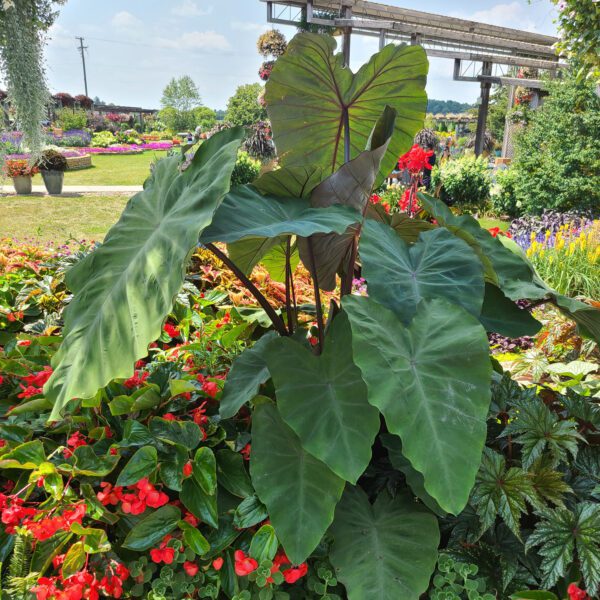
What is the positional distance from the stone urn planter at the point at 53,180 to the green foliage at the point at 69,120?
50.8 ft

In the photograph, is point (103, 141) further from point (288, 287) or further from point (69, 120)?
point (288, 287)

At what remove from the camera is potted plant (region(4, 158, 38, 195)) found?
8.17m

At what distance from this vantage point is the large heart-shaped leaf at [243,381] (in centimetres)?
118

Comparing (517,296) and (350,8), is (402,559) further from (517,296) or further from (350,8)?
(350,8)

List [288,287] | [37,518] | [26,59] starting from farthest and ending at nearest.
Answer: [26,59] → [288,287] → [37,518]

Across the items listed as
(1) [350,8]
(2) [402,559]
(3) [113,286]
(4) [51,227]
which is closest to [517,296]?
(2) [402,559]

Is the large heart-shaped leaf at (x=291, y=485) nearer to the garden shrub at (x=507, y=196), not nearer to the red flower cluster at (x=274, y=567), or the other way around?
the red flower cluster at (x=274, y=567)

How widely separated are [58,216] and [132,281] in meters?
6.65

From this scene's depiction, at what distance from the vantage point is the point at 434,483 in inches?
32.7

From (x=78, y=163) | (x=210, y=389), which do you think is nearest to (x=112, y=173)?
(x=78, y=163)

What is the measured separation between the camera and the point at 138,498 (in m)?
1.06

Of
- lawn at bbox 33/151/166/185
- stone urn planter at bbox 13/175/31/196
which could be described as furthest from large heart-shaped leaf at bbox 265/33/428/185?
stone urn planter at bbox 13/175/31/196

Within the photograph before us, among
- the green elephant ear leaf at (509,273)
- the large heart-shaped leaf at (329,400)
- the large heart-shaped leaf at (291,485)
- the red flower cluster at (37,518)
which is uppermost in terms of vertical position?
the green elephant ear leaf at (509,273)

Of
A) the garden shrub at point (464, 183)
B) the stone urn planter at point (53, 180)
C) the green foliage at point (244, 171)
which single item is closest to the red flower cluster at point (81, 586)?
the green foliage at point (244, 171)
